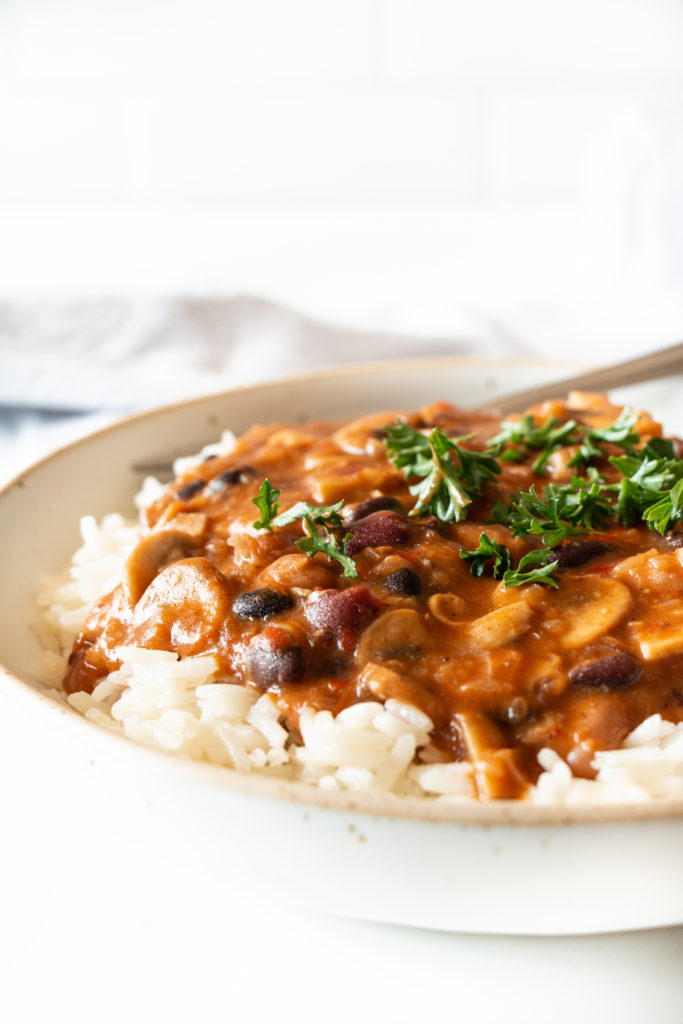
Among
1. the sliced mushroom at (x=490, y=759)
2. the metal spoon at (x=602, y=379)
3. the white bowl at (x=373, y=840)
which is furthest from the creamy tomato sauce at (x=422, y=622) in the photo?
the metal spoon at (x=602, y=379)

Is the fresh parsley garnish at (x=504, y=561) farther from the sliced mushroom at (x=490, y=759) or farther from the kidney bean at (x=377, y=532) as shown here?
the sliced mushroom at (x=490, y=759)

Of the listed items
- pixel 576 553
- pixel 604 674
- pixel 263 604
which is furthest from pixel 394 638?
pixel 576 553

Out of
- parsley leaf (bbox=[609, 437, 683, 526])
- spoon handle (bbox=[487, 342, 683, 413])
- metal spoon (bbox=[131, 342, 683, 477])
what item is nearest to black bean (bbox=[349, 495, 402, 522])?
parsley leaf (bbox=[609, 437, 683, 526])

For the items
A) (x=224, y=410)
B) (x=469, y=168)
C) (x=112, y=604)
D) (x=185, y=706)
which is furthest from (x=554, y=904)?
(x=469, y=168)

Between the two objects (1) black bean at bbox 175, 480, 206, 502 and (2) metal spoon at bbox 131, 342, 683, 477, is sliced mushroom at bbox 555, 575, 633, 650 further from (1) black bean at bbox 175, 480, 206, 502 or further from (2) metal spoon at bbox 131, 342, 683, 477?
(2) metal spoon at bbox 131, 342, 683, 477

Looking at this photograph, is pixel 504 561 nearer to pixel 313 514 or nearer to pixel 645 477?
pixel 313 514

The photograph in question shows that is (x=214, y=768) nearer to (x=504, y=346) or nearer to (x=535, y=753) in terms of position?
(x=535, y=753)
